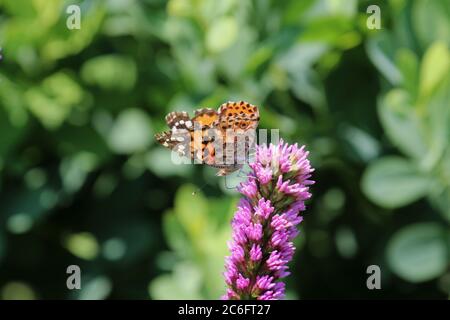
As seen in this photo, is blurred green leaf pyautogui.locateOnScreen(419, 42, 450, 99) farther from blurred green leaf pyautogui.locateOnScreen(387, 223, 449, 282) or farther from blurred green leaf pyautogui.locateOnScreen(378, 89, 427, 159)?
blurred green leaf pyautogui.locateOnScreen(387, 223, 449, 282)

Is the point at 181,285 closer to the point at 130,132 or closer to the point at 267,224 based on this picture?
the point at 130,132

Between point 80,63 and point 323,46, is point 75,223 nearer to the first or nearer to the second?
point 80,63

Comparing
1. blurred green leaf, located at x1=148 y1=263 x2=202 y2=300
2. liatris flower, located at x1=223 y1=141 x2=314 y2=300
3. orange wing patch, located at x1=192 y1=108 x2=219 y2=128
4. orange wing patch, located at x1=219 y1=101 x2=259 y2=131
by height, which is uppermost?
orange wing patch, located at x1=192 y1=108 x2=219 y2=128

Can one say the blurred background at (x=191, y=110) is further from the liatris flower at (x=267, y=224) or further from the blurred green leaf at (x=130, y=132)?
the liatris flower at (x=267, y=224)

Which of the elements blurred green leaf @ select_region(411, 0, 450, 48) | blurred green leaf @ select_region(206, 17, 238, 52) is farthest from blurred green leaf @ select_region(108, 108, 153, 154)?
blurred green leaf @ select_region(411, 0, 450, 48)

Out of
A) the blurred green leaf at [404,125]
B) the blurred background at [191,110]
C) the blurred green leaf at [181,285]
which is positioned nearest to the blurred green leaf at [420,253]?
the blurred background at [191,110]
